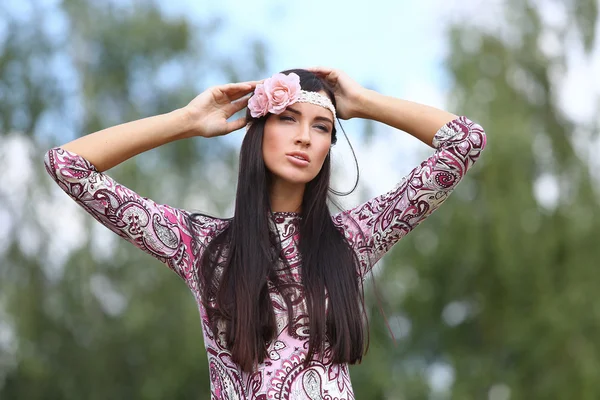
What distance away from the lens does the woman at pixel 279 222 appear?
2365 millimetres

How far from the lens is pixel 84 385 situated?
9.54 meters

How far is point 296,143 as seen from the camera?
98.7 inches

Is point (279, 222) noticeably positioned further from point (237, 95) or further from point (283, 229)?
point (237, 95)

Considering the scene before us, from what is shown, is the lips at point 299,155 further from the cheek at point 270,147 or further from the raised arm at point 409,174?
the raised arm at point 409,174

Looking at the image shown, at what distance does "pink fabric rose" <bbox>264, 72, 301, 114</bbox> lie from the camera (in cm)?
252

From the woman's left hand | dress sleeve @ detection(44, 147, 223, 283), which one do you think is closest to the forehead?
the woman's left hand

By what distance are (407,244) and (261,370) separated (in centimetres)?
714

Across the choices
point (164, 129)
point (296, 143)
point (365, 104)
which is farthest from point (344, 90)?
point (164, 129)

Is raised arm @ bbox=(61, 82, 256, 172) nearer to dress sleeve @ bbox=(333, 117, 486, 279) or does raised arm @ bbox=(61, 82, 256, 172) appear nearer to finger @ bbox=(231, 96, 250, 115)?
finger @ bbox=(231, 96, 250, 115)

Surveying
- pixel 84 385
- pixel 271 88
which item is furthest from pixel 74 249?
pixel 271 88

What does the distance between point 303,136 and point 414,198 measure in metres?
0.35

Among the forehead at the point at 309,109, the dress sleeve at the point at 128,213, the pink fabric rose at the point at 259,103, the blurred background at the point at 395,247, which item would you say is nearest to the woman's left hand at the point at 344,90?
the forehead at the point at 309,109

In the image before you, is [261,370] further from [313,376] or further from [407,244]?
[407,244]

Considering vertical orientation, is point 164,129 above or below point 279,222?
above
